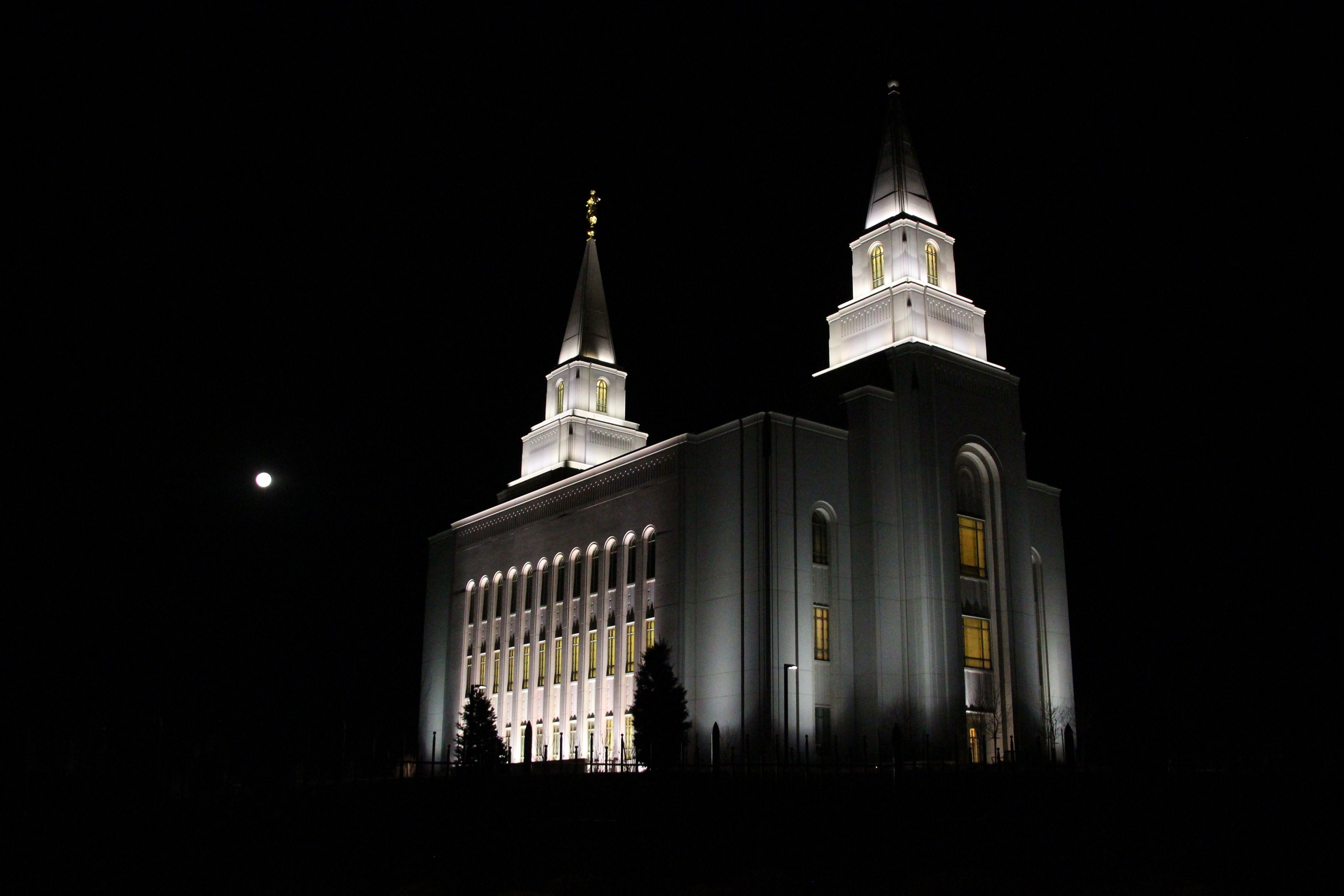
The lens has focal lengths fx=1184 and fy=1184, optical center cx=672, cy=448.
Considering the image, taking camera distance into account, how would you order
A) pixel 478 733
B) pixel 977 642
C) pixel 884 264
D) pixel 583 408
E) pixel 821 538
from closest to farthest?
pixel 977 642
pixel 821 538
pixel 478 733
pixel 884 264
pixel 583 408

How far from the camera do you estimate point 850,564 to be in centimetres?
3919

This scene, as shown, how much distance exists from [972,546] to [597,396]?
21.3 metres

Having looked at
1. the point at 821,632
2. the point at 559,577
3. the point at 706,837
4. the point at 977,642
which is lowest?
the point at 706,837

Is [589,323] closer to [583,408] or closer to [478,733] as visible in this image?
[583,408]

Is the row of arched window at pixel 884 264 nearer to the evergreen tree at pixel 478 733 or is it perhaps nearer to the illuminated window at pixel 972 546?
the illuminated window at pixel 972 546

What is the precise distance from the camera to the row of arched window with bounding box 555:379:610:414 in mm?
55531

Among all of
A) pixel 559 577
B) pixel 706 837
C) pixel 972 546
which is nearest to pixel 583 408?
pixel 559 577

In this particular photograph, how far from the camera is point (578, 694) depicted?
43.9m

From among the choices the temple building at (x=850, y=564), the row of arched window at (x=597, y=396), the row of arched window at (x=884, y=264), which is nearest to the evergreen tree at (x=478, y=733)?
the temple building at (x=850, y=564)

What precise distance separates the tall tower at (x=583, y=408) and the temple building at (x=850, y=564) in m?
6.07

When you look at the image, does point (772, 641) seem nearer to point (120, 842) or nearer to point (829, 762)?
point (829, 762)

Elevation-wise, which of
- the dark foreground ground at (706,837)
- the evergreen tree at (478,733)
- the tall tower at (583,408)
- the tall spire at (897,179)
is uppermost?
the tall spire at (897,179)

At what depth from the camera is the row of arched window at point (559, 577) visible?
4225cm

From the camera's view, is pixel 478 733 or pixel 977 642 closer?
pixel 977 642
